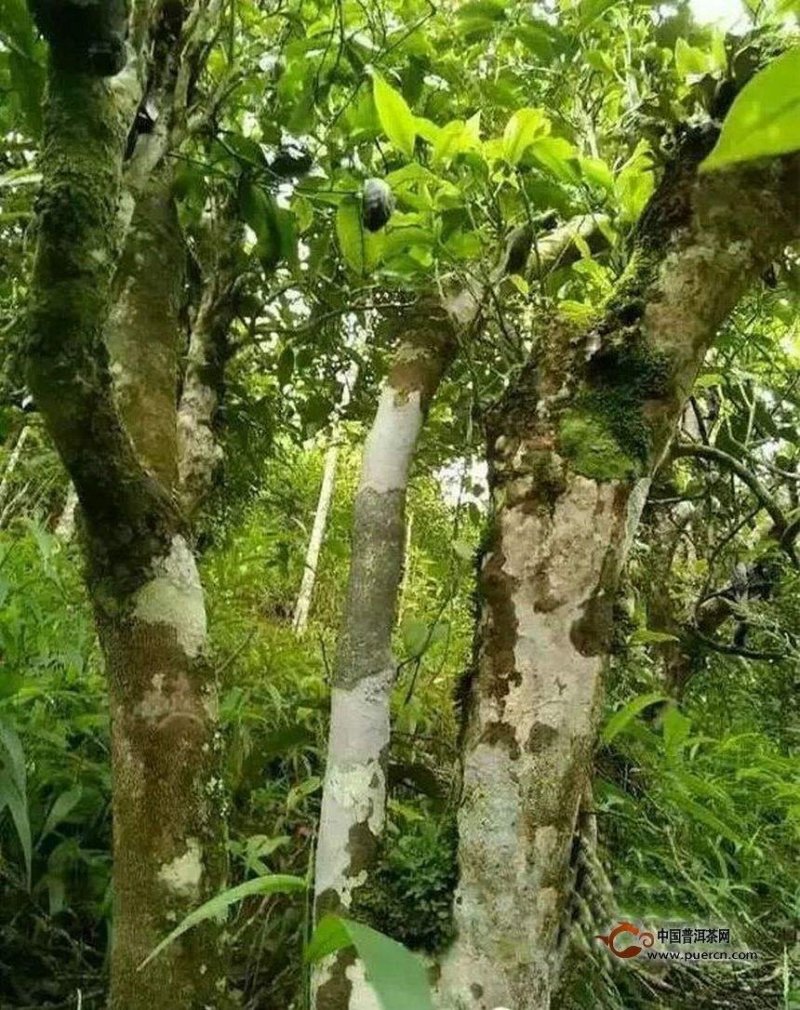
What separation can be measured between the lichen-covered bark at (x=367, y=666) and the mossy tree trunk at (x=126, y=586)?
0.44ft

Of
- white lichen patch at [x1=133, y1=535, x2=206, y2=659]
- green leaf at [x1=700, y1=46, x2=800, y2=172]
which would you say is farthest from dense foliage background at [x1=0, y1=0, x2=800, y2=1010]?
green leaf at [x1=700, y1=46, x2=800, y2=172]

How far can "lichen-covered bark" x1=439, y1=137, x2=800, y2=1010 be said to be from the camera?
949 mm

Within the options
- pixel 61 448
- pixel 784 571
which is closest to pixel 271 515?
pixel 784 571

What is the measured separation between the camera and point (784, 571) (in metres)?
2.65

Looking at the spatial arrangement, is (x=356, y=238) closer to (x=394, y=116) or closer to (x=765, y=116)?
(x=394, y=116)

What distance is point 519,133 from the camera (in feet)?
3.78

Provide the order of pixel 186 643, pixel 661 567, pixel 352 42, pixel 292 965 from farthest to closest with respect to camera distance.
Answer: pixel 661 567, pixel 352 42, pixel 292 965, pixel 186 643

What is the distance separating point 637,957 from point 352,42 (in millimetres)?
1480

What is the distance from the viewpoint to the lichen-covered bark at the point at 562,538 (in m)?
0.95

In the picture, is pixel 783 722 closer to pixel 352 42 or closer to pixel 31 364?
pixel 352 42

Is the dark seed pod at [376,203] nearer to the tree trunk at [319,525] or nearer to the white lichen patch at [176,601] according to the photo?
the white lichen patch at [176,601]

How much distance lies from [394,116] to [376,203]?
0.11 meters

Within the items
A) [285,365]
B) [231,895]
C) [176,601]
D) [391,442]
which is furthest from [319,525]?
[231,895]

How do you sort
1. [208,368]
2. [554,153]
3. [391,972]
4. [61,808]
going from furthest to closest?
1. [208,368]
2. [61,808]
3. [554,153]
4. [391,972]
